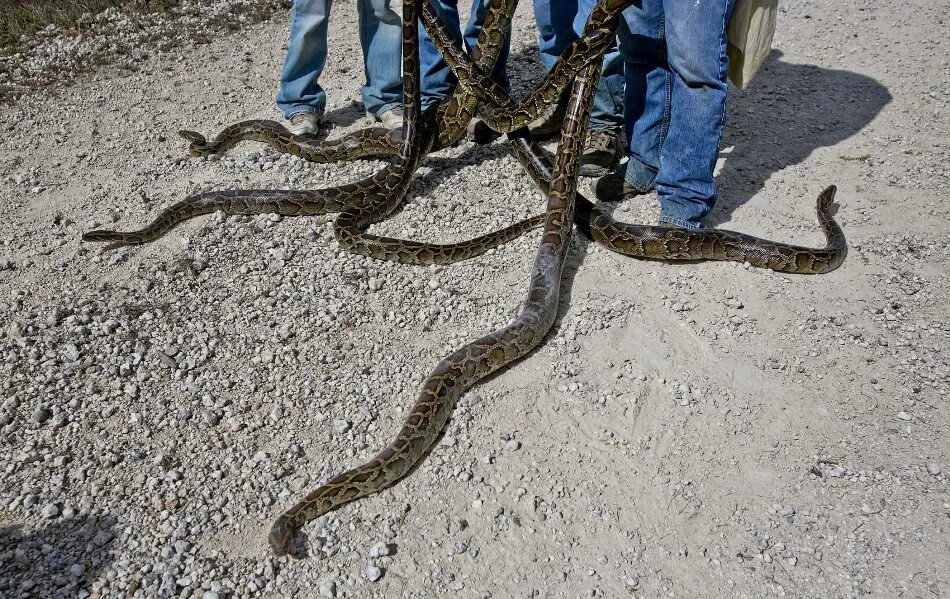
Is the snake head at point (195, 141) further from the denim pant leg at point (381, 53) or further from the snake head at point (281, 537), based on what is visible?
the snake head at point (281, 537)

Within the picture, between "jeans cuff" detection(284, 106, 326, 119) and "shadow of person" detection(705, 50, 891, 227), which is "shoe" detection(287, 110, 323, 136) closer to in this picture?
"jeans cuff" detection(284, 106, 326, 119)

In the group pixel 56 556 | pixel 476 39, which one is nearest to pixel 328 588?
pixel 56 556

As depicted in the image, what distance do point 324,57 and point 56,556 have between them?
619 cm

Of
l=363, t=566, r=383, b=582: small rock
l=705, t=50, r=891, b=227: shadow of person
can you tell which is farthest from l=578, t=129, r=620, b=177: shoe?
l=363, t=566, r=383, b=582: small rock

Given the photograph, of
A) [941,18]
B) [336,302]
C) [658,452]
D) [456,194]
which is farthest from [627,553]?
[941,18]

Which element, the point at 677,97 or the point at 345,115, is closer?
the point at 677,97

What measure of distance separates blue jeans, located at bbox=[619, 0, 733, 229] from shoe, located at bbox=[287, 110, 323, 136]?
3.75 m

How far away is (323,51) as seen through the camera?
27.7 feet

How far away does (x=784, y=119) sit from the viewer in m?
8.89

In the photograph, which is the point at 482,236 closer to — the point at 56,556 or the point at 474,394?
the point at 474,394

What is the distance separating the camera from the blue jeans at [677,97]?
596 cm

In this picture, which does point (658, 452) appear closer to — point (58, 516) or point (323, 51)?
point (58, 516)

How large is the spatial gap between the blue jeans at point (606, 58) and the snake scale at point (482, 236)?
101 cm

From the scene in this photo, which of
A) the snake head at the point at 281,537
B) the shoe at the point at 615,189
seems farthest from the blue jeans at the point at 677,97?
the snake head at the point at 281,537
